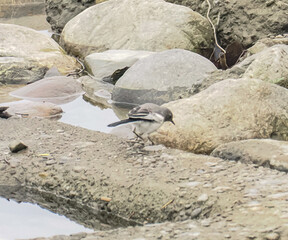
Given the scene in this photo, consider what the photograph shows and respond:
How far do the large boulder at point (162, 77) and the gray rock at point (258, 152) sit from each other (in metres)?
2.18

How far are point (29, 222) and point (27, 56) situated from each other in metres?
5.22

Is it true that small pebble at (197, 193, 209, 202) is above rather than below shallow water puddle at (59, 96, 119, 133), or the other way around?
above

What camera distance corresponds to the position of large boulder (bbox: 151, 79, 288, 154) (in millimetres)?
5086

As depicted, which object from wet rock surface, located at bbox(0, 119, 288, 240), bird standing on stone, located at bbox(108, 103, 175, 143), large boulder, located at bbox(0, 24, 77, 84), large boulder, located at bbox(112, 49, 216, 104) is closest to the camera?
wet rock surface, located at bbox(0, 119, 288, 240)

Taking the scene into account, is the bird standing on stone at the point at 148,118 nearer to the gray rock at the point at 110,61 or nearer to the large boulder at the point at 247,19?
the gray rock at the point at 110,61

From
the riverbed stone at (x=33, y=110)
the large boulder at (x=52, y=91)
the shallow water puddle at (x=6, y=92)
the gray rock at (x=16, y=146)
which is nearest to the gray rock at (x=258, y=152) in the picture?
the gray rock at (x=16, y=146)

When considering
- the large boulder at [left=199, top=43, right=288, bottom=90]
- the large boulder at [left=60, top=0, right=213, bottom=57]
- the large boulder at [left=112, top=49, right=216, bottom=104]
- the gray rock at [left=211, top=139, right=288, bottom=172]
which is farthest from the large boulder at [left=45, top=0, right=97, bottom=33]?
the gray rock at [left=211, top=139, right=288, bottom=172]

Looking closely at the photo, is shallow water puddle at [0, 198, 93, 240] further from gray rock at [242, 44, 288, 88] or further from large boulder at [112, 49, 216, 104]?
gray rock at [242, 44, 288, 88]

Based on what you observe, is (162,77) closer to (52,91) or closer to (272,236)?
(52,91)

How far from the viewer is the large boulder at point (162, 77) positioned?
6969mm

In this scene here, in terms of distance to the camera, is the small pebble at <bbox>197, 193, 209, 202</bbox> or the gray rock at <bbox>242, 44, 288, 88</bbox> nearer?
the small pebble at <bbox>197, 193, 209, 202</bbox>

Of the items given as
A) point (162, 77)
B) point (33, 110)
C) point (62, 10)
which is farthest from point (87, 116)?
point (62, 10)

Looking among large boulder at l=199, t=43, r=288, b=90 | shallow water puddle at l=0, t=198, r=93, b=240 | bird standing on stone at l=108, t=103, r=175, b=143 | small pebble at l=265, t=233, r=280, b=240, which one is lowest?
shallow water puddle at l=0, t=198, r=93, b=240

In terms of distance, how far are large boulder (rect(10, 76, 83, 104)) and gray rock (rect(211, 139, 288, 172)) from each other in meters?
3.39
